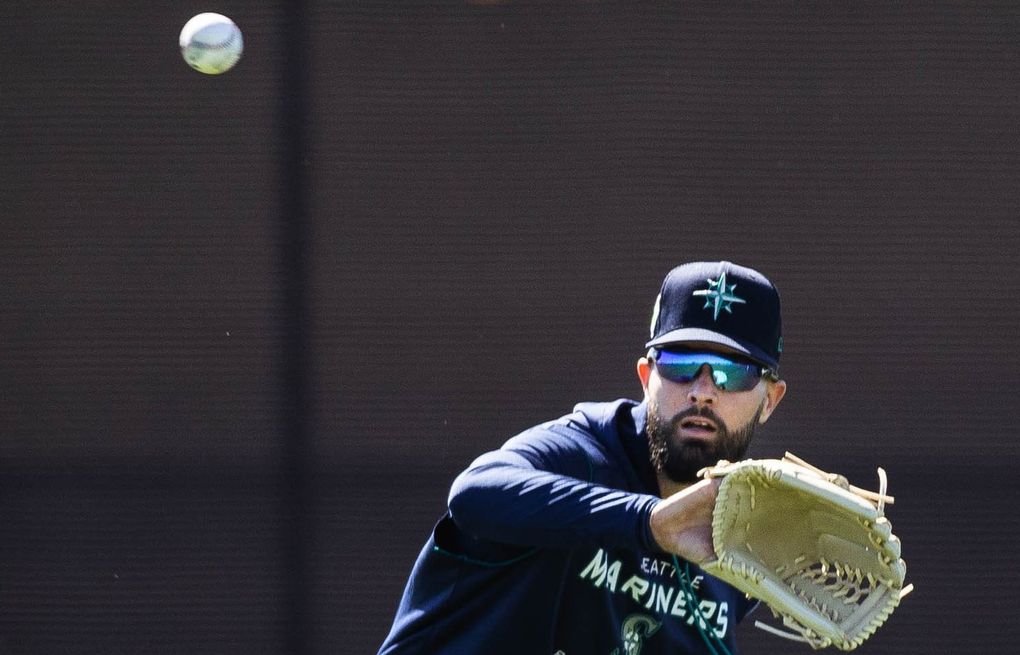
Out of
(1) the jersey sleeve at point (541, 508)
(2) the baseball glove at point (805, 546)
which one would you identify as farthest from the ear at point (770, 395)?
(1) the jersey sleeve at point (541, 508)

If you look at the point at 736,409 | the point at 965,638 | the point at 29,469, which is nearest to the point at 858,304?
the point at 965,638

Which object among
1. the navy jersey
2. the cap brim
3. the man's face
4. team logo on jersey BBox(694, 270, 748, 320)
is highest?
team logo on jersey BBox(694, 270, 748, 320)

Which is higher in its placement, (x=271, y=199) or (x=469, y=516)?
(x=271, y=199)

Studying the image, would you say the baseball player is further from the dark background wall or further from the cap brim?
the dark background wall

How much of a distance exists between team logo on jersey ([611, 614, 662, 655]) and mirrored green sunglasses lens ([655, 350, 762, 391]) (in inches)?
18.1

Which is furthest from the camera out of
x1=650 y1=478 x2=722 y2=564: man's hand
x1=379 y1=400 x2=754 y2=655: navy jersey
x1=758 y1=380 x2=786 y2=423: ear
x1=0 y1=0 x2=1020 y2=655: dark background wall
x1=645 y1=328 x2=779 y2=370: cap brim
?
x1=0 y1=0 x2=1020 y2=655: dark background wall

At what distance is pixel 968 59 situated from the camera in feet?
16.4

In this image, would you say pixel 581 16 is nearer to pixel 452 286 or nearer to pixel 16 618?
pixel 452 286

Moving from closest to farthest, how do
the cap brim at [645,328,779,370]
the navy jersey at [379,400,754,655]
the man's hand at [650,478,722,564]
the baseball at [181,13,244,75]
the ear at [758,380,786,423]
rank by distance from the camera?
the man's hand at [650,478,722,564] < the navy jersey at [379,400,754,655] < the cap brim at [645,328,779,370] < the ear at [758,380,786,423] < the baseball at [181,13,244,75]

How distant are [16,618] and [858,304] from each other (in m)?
3.01

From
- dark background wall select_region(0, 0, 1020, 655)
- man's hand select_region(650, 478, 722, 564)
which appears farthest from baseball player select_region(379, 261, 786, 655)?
dark background wall select_region(0, 0, 1020, 655)

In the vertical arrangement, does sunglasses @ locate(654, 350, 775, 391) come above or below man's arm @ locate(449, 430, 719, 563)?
above

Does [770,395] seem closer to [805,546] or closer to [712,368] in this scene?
[712,368]

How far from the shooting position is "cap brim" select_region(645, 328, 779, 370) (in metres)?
2.71
